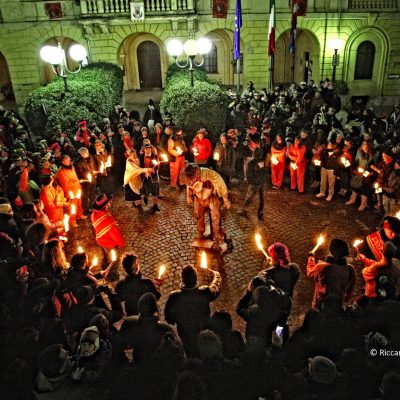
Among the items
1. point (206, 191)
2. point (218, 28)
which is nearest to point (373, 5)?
point (218, 28)

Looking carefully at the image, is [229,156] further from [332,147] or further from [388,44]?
[388,44]

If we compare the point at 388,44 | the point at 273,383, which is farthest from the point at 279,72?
the point at 273,383

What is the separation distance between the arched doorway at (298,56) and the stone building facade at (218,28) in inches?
9.9

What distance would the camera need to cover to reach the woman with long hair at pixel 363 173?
997 centimetres

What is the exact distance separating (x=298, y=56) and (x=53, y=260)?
82.3 feet

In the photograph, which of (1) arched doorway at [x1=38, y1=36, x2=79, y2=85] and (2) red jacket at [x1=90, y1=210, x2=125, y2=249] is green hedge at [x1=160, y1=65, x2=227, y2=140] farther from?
(1) arched doorway at [x1=38, y1=36, x2=79, y2=85]

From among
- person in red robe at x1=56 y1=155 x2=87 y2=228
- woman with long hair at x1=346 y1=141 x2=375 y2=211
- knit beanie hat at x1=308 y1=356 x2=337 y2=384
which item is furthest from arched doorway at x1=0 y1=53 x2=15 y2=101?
knit beanie hat at x1=308 y1=356 x2=337 y2=384

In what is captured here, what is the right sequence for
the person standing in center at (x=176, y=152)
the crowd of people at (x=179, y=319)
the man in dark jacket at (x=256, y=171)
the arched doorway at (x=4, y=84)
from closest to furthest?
1. the crowd of people at (x=179, y=319)
2. the man in dark jacket at (x=256, y=171)
3. the person standing in center at (x=176, y=152)
4. the arched doorway at (x=4, y=84)

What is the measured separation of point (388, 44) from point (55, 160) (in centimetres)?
2113

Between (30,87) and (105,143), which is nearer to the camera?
(105,143)

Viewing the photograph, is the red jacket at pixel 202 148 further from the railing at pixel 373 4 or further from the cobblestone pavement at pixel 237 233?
the railing at pixel 373 4

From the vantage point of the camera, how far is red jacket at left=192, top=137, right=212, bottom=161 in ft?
37.5

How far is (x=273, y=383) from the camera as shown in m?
4.03

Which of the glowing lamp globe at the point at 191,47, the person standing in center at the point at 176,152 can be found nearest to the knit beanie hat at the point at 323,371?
the person standing in center at the point at 176,152
